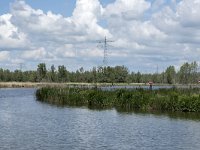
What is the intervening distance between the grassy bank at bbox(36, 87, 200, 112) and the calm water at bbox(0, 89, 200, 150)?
574 centimetres

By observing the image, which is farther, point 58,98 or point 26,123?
point 58,98

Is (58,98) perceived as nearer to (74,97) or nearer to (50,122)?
(74,97)

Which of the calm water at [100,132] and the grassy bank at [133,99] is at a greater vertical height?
the grassy bank at [133,99]

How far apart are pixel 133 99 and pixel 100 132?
2301 cm

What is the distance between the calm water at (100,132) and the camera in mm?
28609

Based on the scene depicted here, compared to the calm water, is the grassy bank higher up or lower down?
higher up

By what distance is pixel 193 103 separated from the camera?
51562 millimetres

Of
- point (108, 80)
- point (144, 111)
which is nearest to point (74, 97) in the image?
point (144, 111)

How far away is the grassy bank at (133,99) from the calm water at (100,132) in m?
5.74

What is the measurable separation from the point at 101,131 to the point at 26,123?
26.6 feet

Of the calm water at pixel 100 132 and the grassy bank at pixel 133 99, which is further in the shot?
the grassy bank at pixel 133 99

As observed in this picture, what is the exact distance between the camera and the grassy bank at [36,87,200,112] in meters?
52.3

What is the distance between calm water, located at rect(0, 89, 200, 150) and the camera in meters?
28.6

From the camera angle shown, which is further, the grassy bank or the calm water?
the grassy bank
